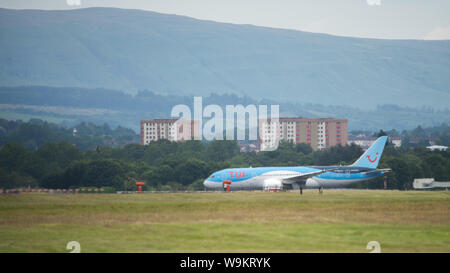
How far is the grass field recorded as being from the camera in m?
29.6

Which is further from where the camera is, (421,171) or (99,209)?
(421,171)

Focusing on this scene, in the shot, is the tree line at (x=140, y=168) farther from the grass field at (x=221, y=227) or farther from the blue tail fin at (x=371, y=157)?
the grass field at (x=221, y=227)

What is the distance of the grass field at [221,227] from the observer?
2956cm

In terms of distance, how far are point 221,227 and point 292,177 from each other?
155 ft

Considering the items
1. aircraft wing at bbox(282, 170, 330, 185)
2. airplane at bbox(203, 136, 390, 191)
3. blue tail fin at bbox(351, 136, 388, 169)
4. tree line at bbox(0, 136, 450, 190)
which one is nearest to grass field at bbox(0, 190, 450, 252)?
aircraft wing at bbox(282, 170, 330, 185)

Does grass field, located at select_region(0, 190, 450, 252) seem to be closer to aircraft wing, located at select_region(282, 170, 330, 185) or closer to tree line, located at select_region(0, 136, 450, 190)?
aircraft wing, located at select_region(282, 170, 330, 185)

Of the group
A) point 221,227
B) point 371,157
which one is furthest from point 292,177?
point 221,227

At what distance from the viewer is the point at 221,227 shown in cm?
3575

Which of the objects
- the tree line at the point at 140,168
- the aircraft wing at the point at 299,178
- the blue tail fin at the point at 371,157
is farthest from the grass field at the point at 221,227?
the tree line at the point at 140,168
